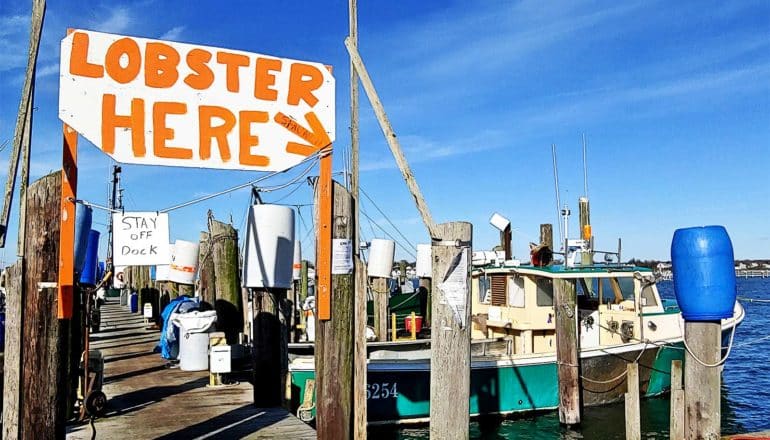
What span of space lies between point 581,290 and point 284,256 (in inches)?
444

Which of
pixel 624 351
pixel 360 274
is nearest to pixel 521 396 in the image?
pixel 624 351

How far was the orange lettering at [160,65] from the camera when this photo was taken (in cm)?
510

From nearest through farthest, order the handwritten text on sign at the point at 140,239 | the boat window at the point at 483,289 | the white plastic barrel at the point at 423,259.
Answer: the handwritten text on sign at the point at 140,239 → the boat window at the point at 483,289 → the white plastic barrel at the point at 423,259

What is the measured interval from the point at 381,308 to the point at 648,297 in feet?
23.2

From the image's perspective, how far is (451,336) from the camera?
5410mm

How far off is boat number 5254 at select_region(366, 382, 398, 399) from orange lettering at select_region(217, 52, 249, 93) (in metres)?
8.49

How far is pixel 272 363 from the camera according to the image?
8.21m

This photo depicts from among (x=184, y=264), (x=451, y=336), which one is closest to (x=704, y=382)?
(x=451, y=336)

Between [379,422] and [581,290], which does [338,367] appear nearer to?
[379,422]

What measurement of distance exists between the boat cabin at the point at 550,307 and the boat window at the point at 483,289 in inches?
17.0

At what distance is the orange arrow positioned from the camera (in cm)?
555

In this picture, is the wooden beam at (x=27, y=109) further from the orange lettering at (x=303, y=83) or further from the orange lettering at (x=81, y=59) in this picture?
the orange lettering at (x=303, y=83)

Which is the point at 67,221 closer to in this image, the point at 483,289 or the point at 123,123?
the point at 123,123

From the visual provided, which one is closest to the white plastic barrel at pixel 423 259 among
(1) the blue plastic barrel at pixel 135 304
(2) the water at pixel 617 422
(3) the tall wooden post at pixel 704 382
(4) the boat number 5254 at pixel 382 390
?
(2) the water at pixel 617 422
